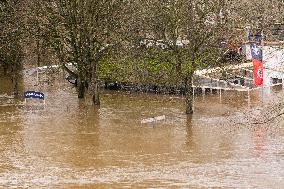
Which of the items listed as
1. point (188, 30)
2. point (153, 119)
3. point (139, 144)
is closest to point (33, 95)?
point (153, 119)

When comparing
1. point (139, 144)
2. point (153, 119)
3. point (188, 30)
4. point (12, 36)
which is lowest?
point (139, 144)

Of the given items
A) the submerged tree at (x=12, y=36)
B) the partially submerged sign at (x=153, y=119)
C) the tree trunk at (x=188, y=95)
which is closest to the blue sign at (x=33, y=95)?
the submerged tree at (x=12, y=36)

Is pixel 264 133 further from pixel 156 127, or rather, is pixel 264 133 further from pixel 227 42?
pixel 227 42

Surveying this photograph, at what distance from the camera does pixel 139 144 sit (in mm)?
25156

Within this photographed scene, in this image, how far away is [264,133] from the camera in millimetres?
27062

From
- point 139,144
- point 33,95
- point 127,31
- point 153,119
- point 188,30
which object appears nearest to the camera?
point 139,144

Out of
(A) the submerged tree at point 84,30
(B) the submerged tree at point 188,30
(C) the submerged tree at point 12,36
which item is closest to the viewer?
(B) the submerged tree at point 188,30

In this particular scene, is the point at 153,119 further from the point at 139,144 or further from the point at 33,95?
the point at 33,95

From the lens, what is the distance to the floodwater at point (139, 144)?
19.9 metres

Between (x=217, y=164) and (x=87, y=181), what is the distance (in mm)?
4568

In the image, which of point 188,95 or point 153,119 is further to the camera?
point 188,95

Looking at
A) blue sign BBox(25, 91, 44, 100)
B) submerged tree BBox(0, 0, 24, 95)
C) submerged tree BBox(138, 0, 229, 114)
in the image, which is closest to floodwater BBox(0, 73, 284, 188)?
blue sign BBox(25, 91, 44, 100)

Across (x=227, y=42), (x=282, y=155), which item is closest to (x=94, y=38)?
(x=227, y=42)

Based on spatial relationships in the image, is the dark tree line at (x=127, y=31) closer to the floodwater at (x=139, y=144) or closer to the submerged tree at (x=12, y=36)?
the submerged tree at (x=12, y=36)
